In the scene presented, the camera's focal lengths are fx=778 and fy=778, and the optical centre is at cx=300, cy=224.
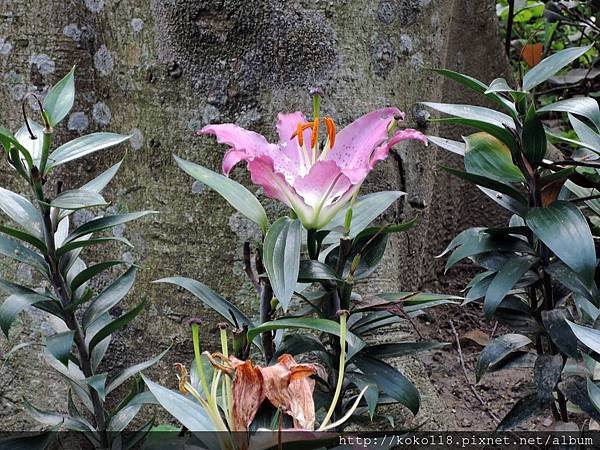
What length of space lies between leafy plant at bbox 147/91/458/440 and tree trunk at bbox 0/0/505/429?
0.42 meters

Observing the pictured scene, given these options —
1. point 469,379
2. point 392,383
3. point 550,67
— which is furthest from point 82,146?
point 469,379

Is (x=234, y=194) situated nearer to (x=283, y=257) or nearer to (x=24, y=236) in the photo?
(x=283, y=257)

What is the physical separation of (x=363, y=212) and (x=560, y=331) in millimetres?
339

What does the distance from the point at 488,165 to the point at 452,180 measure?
1159 millimetres

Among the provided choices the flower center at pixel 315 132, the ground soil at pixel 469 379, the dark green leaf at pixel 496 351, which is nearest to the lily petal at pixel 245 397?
the flower center at pixel 315 132

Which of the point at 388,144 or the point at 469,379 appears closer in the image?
the point at 388,144

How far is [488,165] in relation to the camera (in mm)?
1025

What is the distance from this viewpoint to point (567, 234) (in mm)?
953

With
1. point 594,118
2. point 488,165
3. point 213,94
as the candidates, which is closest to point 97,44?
point 213,94

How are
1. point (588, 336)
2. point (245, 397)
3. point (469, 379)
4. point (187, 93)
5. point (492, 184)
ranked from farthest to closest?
point (469, 379)
point (187, 93)
point (492, 184)
point (588, 336)
point (245, 397)

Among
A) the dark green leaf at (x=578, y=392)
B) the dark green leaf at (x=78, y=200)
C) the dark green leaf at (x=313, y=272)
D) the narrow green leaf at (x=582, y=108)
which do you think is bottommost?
the dark green leaf at (x=578, y=392)

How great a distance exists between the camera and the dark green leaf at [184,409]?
751mm

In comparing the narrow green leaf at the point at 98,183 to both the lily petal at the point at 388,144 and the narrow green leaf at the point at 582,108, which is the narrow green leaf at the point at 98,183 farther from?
the narrow green leaf at the point at 582,108

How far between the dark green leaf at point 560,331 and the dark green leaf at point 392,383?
0.76 ft
